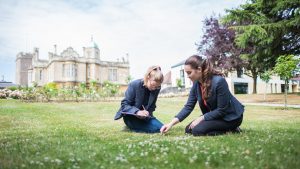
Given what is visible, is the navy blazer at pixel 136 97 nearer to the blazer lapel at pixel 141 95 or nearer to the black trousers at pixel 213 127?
the blazer lapel at pixel 141 95

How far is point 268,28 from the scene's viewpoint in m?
19.3

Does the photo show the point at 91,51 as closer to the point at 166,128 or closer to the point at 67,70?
the point at 67,70

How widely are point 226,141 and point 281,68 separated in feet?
46.6

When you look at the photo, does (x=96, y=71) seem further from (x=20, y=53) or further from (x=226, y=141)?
(x=226, y=141)

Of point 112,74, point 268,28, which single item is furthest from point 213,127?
point 112,74

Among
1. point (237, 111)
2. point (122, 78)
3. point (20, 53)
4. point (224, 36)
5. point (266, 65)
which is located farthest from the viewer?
point (20, 53)

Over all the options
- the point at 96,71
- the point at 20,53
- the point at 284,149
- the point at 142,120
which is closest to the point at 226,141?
the point at 284,149

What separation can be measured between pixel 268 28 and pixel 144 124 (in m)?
15.8

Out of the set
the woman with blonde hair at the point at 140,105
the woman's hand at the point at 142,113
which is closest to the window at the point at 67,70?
the woman with blonde hair at the point at 140,105

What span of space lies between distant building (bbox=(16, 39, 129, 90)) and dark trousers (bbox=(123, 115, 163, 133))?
148 feet

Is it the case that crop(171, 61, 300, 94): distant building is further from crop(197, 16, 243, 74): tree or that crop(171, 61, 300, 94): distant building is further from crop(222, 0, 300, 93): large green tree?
crop(222, 0, 300, 93): large green tree

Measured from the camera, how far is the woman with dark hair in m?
5.38

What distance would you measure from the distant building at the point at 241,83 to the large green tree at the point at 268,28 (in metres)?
17.7

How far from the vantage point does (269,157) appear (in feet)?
11.5
